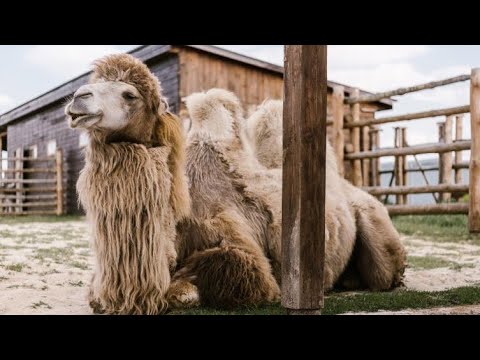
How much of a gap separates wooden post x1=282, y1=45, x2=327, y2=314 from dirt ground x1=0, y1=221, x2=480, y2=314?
0.88 meters

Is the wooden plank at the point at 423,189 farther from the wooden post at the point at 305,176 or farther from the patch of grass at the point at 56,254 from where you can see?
the wooden post at the point at 305,176

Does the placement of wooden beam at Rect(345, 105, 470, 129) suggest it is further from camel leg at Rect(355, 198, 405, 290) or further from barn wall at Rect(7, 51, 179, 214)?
barn wall at Rect(7, 51, 179, 214)

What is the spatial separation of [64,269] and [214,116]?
1.74m

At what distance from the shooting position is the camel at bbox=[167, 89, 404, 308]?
10.4 feet

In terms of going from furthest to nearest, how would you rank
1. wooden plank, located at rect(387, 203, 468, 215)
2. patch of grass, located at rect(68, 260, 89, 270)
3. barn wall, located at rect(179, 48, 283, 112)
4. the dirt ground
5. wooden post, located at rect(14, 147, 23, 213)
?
1. wooden post, located at rect(14, 147, 23, 213)
2. barn wall, located at rect(179, 48, 283, 112)
3. wooden plank, located at rect(387, 203, 468, 215)
4. patch of grass, located at rect(68, 260, 89, 270)
5. the dirt ground

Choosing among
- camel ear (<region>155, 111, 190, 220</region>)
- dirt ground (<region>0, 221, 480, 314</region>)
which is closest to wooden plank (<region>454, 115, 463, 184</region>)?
dirt ground (<region>0, 221, 480, 314</region>)

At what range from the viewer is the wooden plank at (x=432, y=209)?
7.77 m

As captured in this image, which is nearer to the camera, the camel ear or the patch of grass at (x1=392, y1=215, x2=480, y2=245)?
the camel ear

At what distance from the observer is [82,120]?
2846mm

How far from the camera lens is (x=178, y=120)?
10.9 feet

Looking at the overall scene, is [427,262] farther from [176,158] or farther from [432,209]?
[176,158]
